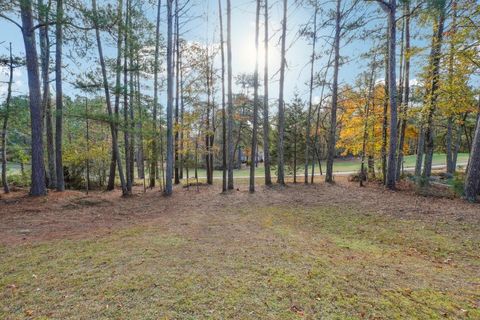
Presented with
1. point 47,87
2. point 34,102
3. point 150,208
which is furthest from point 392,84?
point 47,87

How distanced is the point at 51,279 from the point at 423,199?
377 inches

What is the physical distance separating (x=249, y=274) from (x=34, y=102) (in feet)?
29.7

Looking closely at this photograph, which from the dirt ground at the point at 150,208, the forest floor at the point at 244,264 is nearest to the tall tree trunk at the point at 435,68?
the dirt ground at the point at 150,208

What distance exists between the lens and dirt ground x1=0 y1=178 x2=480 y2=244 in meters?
5.10

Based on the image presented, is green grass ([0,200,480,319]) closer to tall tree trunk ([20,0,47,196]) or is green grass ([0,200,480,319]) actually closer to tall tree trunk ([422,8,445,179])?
tall tree trunk ([20,0,47,196])

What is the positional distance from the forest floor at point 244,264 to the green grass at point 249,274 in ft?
0.04

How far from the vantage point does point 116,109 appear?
10367mm

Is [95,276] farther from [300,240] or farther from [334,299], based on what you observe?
[300,240]

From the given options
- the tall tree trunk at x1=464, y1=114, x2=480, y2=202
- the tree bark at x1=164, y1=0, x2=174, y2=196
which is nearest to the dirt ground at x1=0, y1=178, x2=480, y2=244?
the tall tree trunk at x1=464, y1=114, x2=480, y2=202

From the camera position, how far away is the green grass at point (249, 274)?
85.3 inches

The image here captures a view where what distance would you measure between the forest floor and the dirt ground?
7 cm

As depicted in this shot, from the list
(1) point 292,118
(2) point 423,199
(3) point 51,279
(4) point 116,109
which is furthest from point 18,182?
(2) point 423,199

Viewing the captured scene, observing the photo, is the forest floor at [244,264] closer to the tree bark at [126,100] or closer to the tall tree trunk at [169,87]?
the tall tree trunk at [169,87]

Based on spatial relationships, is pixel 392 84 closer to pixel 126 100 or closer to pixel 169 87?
pixel 169 87
